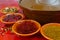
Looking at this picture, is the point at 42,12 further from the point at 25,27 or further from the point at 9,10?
the point at 9,10

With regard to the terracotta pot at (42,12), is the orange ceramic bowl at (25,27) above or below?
below

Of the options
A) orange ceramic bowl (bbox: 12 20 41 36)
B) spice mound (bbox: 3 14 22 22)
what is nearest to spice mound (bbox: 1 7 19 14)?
spice mound (bbox: 3 14 22 22)

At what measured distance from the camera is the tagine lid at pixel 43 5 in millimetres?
1032

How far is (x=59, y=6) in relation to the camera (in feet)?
3.45

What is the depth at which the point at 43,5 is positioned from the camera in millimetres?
1070

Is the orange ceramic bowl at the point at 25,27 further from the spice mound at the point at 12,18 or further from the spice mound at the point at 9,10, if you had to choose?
the spice mound at the point at 9,10

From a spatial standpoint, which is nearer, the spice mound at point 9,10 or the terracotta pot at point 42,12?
the terracotta pot at point 42,12

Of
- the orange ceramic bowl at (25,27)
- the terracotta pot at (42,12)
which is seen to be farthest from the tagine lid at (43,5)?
the orange ceramic bowl at (25,27)

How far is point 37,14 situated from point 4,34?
326 millimetres

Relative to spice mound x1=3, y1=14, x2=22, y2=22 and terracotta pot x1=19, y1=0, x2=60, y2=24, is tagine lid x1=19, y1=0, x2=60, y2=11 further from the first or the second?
spice mound x1=3, y1=14, x2=22, y2=22

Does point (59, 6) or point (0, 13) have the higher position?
point (59, 6)

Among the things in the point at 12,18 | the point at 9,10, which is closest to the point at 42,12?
the point at 12,18

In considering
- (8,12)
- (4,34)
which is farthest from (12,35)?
(8,12)

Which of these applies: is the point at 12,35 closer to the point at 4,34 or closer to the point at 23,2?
the point at 4,34
